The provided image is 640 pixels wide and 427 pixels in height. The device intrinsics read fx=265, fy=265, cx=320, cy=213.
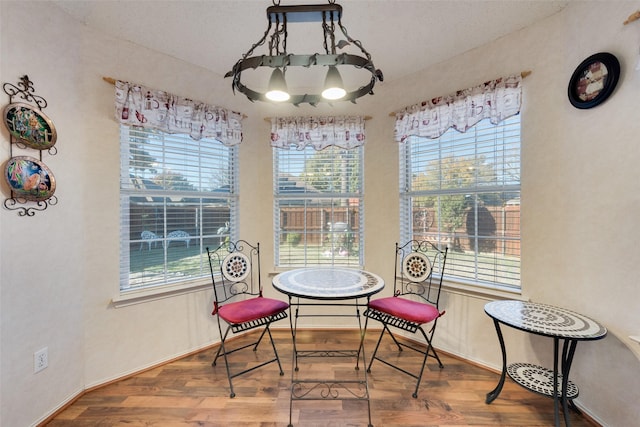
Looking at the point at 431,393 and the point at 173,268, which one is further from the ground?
the point at 173,268

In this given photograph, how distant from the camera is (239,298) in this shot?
2754mm

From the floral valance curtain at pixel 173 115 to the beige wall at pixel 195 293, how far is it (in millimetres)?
124

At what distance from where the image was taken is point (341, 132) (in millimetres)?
2781

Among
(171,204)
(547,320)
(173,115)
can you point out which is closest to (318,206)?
(171,204)

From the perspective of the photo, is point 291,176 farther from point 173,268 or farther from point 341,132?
point 173,268

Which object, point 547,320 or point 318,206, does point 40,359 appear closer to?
point 318,206

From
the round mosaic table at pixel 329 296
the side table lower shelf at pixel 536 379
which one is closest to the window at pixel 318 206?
the round mosaic table at pixel 329 296

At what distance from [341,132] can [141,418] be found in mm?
2775

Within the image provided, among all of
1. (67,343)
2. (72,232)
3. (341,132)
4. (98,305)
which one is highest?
(341,132)

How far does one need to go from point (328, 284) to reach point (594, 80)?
216 cm

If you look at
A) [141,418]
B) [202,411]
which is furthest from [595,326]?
[141,418]

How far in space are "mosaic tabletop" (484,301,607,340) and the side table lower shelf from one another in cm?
42

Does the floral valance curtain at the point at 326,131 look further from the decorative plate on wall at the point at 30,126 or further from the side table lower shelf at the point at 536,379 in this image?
the side table lower shelf at the point at 536,379

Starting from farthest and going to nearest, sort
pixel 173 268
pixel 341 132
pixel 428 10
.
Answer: pixel 341 132 → pixel 173 268 → pixel 428 10
